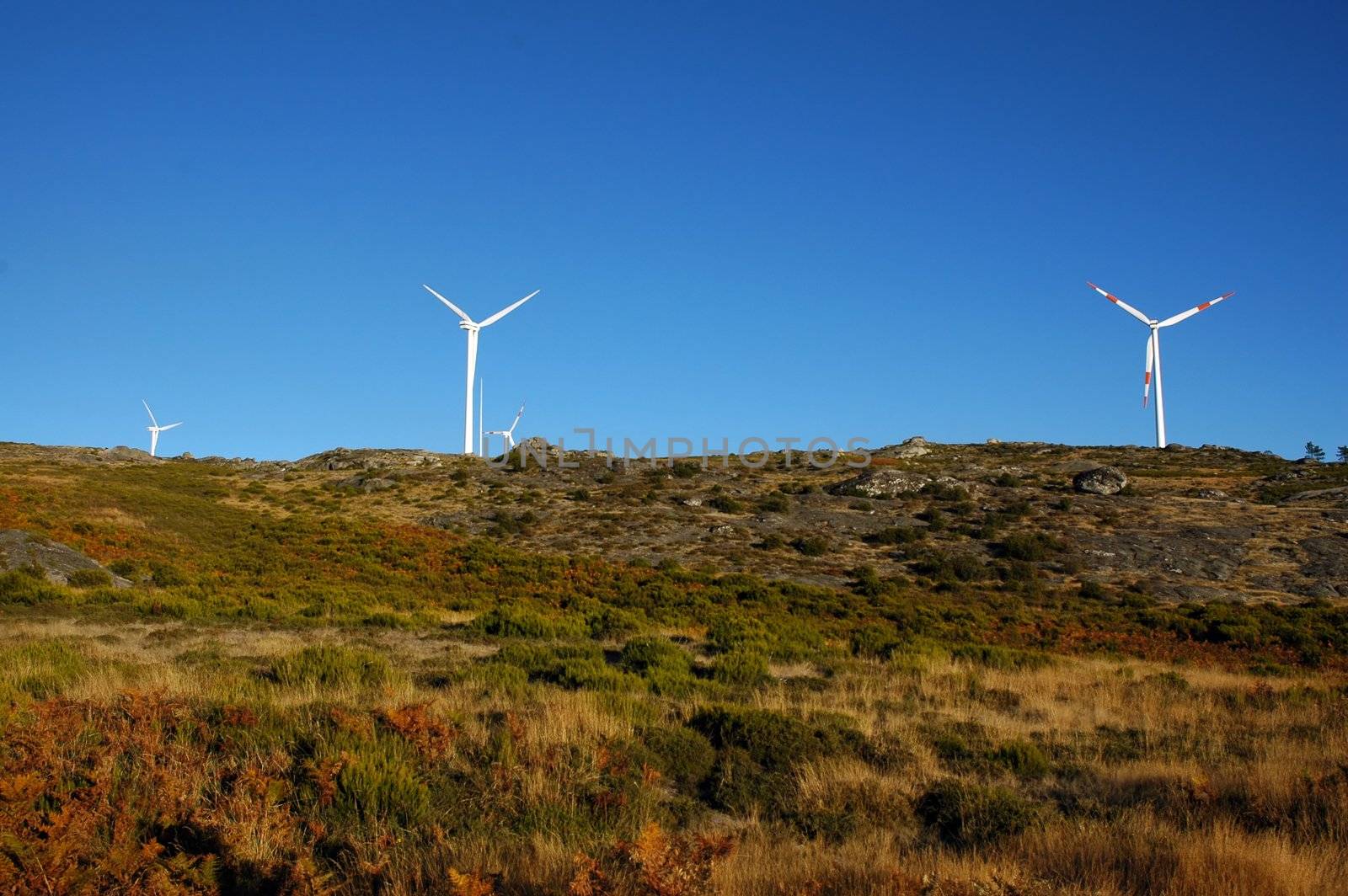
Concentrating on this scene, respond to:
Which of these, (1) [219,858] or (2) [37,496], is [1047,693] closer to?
(1) [219,858]

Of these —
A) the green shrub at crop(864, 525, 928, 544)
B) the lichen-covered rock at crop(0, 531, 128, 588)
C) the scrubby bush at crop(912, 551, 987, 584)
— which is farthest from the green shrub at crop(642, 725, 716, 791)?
the green shrub at crop(864, 525, 928, 544)

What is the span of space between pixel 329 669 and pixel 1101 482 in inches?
2376

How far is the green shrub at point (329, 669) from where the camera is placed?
39.5 ft

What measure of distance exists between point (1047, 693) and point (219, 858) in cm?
1343

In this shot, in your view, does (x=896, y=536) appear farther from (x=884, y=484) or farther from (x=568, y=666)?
(x=568, y=666)

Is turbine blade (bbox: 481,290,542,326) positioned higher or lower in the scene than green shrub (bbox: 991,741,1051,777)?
higher

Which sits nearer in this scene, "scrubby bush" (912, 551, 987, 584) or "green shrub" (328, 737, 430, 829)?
"green shrub" (328, 737, 430, 829)

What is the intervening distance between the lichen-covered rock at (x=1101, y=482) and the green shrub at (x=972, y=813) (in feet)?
191

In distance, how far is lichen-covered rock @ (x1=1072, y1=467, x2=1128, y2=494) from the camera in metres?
60.2

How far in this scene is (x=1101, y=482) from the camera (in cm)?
6103

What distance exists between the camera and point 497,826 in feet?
22.8

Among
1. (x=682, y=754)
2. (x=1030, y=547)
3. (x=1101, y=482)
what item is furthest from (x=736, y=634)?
(x=1101, y=482)

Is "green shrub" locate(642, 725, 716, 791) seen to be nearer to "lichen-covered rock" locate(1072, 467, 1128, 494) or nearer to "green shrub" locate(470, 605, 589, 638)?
"green shrub" locate(470, 605, 589, 638)

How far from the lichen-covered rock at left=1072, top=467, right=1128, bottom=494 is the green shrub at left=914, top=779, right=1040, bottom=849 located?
58.2 metres
